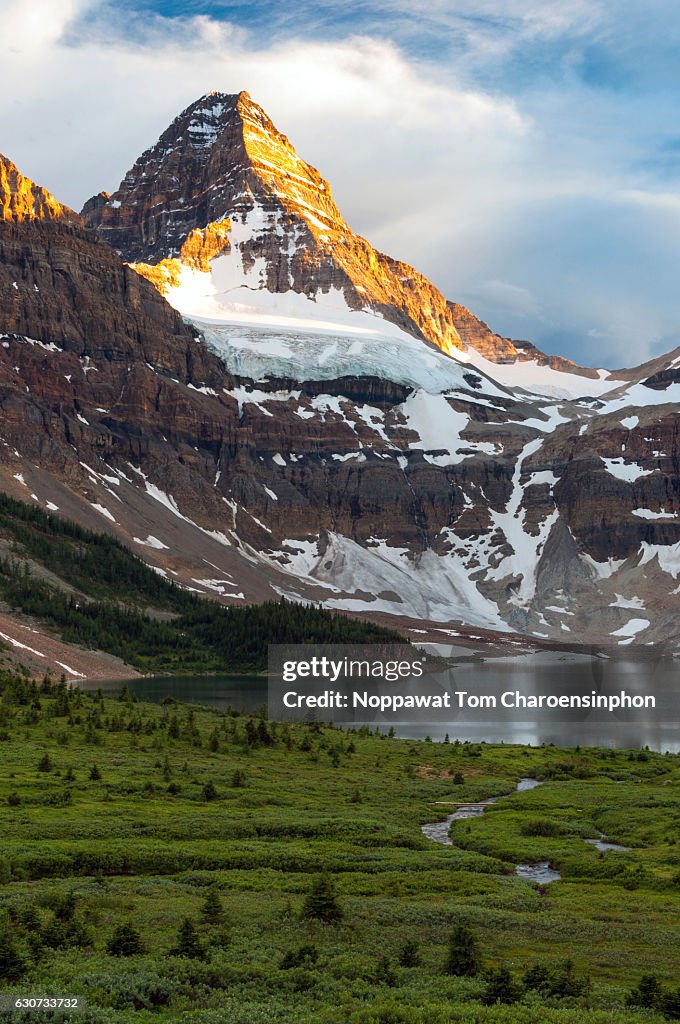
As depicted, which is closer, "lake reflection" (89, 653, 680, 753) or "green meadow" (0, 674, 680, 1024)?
"green meadow" (0, 674, 680, 1024)

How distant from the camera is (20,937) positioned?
31.0m

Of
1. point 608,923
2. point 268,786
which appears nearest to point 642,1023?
point 608,923

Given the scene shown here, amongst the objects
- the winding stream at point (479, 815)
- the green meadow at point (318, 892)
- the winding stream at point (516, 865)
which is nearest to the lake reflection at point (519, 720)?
the winding stream at point (479, 815)

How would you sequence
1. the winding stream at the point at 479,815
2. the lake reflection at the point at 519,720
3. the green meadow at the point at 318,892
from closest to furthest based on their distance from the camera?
the green meadow at the point at 318,892 < the winding stream at the point at 479,815 < the lake reflection at the point at 519,720

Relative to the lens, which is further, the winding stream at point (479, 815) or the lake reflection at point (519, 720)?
the lake reflection at point (519, 720)

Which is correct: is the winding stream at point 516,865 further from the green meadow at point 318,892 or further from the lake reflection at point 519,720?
the lake reflection at point 519,720

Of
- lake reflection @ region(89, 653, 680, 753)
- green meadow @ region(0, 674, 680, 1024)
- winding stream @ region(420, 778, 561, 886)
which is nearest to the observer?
green meadow @ region(0, 674, 680, 1024)

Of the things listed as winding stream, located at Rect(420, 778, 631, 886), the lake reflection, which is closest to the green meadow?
winding stream, located at Rect(420, 778, 631, 886)

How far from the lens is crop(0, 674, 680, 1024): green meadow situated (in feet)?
92.6

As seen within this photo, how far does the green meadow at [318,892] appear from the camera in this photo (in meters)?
28.2

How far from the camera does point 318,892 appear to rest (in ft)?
117

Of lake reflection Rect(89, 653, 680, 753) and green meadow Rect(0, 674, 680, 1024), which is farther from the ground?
lake reflection Rect(89, 653, 680, 753)

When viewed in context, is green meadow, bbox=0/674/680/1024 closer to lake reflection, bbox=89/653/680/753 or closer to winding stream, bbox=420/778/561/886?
winding stream, bbox=420/778/561/886

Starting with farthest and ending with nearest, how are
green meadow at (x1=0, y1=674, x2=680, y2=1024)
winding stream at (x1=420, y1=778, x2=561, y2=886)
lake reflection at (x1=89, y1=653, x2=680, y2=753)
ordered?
1. lake reflection at (x1=89, y1=653, x2=680, y2=753)
2. winding stream at (x1=420, y1=778, x2=561, y2=886)
3. green meadow at (x1=0, y1=674, x2=680, y2=1024)
